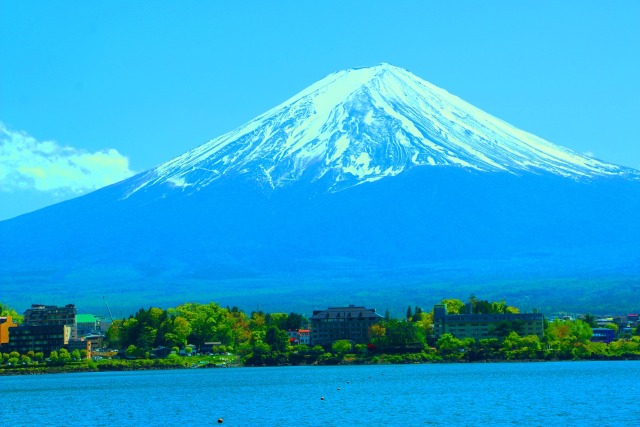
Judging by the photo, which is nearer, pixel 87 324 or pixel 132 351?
pixel 132 351

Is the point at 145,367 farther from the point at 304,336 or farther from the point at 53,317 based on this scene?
the point at 304,336

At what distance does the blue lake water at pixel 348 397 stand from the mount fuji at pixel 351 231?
256 ft

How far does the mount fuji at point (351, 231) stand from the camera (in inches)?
6644

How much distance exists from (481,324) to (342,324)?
1190cm

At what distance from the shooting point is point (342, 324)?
108m

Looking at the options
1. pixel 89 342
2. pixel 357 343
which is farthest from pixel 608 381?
pixel 89 342

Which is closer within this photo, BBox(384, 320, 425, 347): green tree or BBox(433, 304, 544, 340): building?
BBox(384, 320, 425, 347): green tree

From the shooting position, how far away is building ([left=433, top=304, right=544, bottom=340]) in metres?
98.4

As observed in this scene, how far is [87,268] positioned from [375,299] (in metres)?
47.2

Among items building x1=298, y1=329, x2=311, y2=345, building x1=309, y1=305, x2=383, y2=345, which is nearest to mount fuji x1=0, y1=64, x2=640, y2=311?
building x1=298, y1=329, x2=311, y2=345

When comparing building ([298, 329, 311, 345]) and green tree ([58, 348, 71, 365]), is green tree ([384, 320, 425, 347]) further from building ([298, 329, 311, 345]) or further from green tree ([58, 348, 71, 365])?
green tree ([58, 348, 71, 365])

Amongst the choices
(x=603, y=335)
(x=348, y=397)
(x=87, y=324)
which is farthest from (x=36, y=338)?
(x=348, y=397)

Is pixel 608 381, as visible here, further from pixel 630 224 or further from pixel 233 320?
pixel 630 224

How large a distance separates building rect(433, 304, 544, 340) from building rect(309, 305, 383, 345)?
5.82 m
